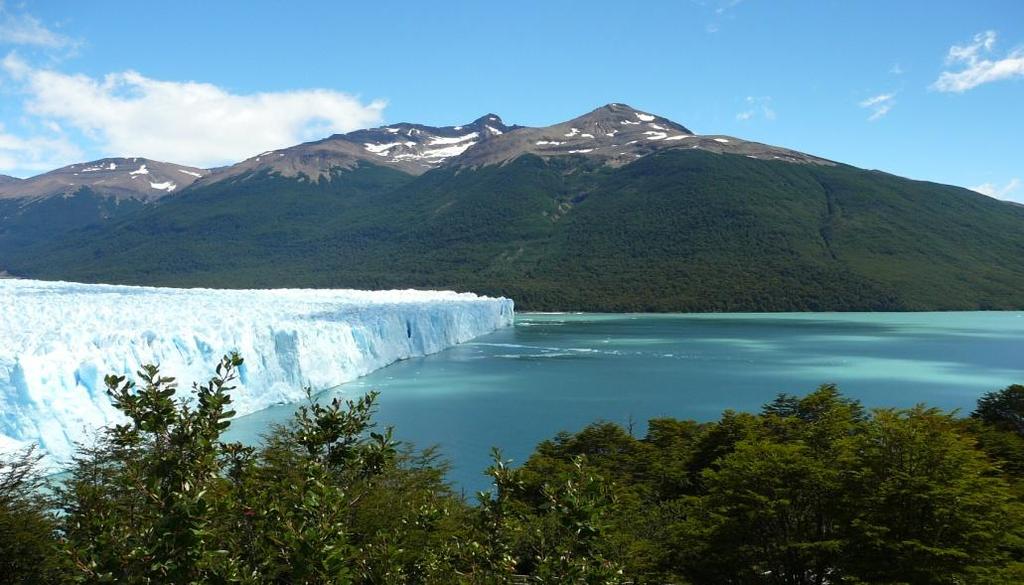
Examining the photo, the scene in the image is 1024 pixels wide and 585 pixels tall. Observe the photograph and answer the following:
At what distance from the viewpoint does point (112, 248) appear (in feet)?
389

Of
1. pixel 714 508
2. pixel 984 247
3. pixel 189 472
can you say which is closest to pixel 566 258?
pixel 984 247

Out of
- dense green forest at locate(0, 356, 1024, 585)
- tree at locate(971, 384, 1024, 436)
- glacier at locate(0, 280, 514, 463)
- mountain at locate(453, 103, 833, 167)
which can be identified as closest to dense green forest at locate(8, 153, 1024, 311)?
mountain at locate(453, 103, 833, 167)

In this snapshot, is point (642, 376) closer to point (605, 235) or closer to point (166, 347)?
point (166, 347)

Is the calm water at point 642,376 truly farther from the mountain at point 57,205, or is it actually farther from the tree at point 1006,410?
the mountain at point 57,205

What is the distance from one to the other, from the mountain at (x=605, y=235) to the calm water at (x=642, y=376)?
21.8 m

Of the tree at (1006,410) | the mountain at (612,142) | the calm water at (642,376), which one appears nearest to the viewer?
the tree at (1006,410)

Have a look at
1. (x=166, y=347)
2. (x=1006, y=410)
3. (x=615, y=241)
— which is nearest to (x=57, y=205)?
(x=615, y=241)

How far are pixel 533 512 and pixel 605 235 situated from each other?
→ 3415 inches

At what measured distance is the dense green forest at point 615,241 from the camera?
262 feet

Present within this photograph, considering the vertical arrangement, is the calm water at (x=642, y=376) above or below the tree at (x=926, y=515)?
below

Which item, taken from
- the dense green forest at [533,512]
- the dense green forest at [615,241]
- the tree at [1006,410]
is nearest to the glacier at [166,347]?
the dense green forest at [533,512]

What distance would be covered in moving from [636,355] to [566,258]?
5274cm

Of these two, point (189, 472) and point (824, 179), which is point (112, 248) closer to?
point (824, 179)

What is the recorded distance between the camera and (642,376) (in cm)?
3281
